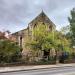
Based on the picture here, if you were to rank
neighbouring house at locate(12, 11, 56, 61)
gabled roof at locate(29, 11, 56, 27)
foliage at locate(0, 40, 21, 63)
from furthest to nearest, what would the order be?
gabled roof at locate(29, 11, 56, 27)
neighbouring house at locate(12, 11, 56, 61)
foliage at locate(0, 40, 21, 63)

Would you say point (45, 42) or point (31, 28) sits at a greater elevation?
point (31, 28)

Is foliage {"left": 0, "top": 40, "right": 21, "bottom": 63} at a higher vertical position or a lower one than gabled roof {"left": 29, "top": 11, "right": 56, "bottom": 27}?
lower

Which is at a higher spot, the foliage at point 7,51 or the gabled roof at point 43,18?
the gabled roof at point 43,18

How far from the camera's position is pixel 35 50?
144 ft

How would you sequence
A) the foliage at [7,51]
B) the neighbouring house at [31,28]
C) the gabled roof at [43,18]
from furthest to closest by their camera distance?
the gabled roof at [43,18] < the neighbouring house at [31,28] < the foliage at [7,51]

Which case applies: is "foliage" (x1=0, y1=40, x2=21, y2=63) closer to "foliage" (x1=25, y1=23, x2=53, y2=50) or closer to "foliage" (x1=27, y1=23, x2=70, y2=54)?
"foliage" (x1=25, y1=23, x2=53, y2=50)

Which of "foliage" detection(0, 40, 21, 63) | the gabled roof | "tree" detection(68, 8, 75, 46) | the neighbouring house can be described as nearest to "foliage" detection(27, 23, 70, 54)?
the neighbouring house

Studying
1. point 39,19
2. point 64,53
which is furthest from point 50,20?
point 64,53

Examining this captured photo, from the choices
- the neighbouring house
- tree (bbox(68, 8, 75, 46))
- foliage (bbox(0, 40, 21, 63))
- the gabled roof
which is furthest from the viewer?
tree (bbox(68, 8, 75, 46))

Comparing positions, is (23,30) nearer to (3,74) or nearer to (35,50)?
(35,50)

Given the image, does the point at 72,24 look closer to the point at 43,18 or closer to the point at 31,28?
the point at 43,18

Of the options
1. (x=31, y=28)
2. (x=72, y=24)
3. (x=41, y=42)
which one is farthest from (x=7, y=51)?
(x=72, y=24)

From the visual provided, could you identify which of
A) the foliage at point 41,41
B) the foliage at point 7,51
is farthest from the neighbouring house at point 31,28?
the foliage at point 7,51

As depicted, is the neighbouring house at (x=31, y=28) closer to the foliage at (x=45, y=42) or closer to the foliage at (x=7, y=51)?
the foliage at (x=45, y=42)
